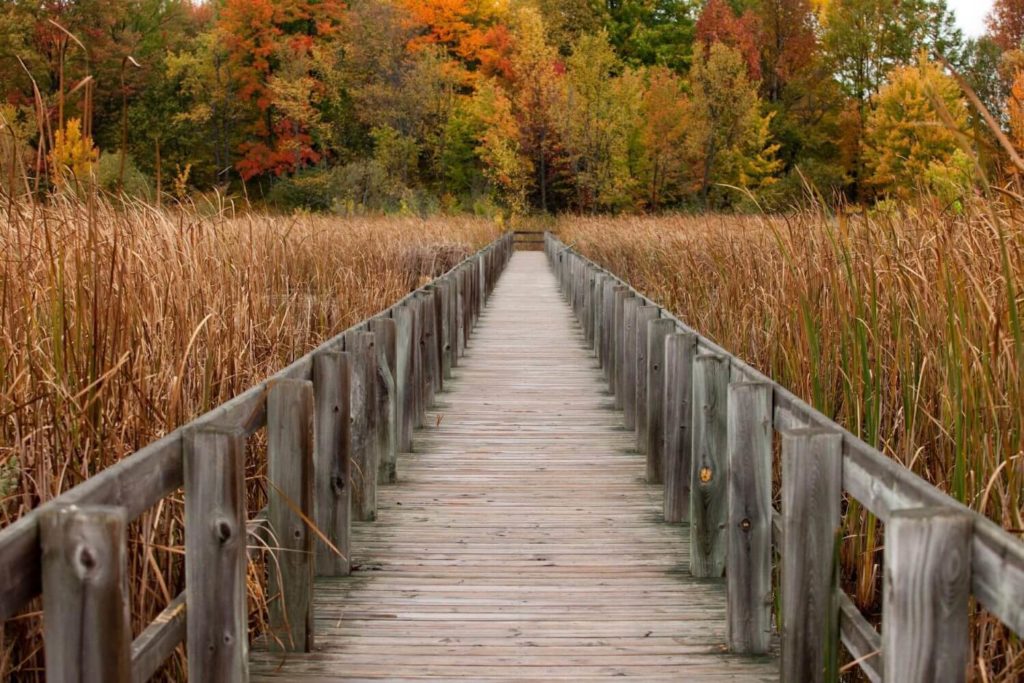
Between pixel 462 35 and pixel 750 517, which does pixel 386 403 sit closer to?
pixel 750 517

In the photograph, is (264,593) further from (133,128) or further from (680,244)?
(133,128)

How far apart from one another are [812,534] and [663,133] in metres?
41.4

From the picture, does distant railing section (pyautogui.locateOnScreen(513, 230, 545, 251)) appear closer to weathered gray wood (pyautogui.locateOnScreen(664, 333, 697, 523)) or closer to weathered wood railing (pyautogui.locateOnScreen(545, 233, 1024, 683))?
weathered gray wood (pyautogui.locateOnScreen(664, 333, 697, 523))

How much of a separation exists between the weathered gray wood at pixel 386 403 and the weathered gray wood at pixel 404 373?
29 cm

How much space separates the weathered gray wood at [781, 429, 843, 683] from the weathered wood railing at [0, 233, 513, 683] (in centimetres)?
117

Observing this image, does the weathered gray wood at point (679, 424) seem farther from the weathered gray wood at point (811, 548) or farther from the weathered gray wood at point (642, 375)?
the weathered gray wood at point (811, 548)

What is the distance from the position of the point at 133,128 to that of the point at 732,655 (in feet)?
168

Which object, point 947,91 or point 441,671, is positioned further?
point 947,91

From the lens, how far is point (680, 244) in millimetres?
9516

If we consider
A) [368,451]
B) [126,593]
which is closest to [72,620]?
[126,593]

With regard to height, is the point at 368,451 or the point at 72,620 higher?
the point at 72,620

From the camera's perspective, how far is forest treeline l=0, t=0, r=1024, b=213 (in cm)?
4053

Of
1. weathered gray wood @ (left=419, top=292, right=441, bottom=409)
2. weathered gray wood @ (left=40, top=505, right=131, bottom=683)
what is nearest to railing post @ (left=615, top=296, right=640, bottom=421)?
weathered gray wood @ (left=419, top=292, right=441, bottom=409)

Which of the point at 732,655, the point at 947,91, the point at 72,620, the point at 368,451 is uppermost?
the point at 947,91
